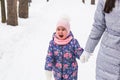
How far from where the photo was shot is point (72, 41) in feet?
16.3

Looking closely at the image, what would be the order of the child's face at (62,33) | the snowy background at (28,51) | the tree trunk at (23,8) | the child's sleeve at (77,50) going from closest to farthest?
the child's sleeve at (77,50) < the child's face at (62,33) < the snowy background at (28,51) < the tree trunk at (23,8)

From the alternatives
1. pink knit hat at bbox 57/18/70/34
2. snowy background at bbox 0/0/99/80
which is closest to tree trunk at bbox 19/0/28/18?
snowy background at bbox 0/0/99/80

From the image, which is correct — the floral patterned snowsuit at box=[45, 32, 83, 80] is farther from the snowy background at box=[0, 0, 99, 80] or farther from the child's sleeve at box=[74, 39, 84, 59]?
the snowy background at box=[0, 0, 99, 80]

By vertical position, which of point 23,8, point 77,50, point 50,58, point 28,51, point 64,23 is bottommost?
point 23,8

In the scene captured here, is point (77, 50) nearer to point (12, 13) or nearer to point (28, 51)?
point (28, 51)

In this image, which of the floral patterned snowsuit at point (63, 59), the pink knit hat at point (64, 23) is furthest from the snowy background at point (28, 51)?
the floral patterned snowsuit at point (63, 59)

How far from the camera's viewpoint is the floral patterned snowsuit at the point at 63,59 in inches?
194

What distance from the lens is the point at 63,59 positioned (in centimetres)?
500

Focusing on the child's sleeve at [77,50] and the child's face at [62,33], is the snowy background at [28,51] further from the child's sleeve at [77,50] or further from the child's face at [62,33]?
the child's sleeve at [77,50]

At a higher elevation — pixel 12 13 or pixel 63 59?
pixel 63 59

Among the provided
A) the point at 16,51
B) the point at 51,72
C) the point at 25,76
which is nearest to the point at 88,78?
the point at 25,76

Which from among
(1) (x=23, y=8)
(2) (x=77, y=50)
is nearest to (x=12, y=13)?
(1) (x=23, y=8)

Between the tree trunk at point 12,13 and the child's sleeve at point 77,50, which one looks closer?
the child's sleeve at point 77,50

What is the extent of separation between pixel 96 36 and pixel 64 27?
1.40 meters
